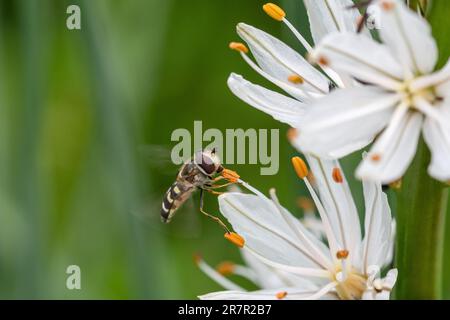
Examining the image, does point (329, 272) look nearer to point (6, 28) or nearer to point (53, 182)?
point (53, 182)

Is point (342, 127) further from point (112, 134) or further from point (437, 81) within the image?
point (112, 134)

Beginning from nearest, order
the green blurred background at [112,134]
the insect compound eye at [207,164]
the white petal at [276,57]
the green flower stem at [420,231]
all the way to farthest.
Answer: the green flower stem at [420,231]
the white petal at [276,57]
the insect compound eye at [207,164]
the green blurred background at [112,134]

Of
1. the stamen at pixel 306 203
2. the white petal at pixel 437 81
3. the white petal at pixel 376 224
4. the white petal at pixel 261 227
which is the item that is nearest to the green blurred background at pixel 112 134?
the stamen at pixel 306 203

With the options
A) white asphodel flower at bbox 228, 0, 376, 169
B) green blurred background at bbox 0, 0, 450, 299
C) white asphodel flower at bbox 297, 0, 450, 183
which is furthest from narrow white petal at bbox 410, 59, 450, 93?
green blurred background at bbox 0, 0, 450, 299

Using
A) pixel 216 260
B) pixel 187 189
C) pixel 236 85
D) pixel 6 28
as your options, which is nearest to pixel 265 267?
pixel 187 189

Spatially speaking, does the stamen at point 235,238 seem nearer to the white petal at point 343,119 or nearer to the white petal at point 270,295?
the white petal at point 270,295
